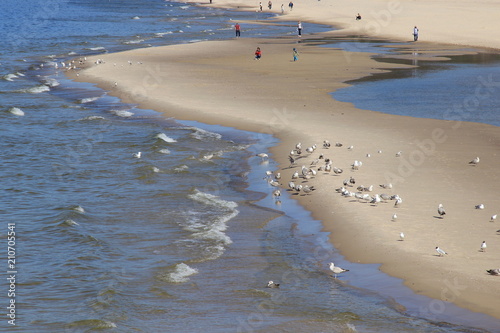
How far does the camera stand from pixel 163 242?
17.6 m

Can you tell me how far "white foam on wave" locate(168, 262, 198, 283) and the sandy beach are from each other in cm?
371

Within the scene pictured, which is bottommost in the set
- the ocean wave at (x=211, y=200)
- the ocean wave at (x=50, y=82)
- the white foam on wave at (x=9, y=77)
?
the ocean wave at (x=211, y=200)

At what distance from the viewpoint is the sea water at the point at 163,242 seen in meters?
13.4

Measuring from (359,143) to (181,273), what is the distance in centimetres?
1248

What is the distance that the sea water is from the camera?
13414 millimetres

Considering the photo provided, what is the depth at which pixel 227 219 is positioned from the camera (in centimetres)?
1931

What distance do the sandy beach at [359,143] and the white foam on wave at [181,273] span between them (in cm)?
371

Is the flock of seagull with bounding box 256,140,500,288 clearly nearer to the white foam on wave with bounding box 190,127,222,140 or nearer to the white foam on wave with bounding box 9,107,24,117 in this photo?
the white foam on wave with bounding box 190,127,222,140

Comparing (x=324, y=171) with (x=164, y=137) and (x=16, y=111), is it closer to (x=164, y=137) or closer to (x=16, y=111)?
(x=164, y=137)

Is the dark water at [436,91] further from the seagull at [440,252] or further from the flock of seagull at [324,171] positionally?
the seagull at [440,252]

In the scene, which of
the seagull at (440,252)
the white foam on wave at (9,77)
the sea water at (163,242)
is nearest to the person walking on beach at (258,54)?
the white foam on wave at (9,77)

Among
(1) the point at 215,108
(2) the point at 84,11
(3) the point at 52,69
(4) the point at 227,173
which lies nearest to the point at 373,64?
A: (1) the point at 215,108

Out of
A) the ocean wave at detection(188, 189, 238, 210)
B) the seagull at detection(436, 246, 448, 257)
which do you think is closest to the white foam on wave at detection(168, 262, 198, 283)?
the ocean wave at detection(188, 189, 238, 210)

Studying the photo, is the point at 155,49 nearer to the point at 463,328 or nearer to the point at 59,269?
the point at 59,269
